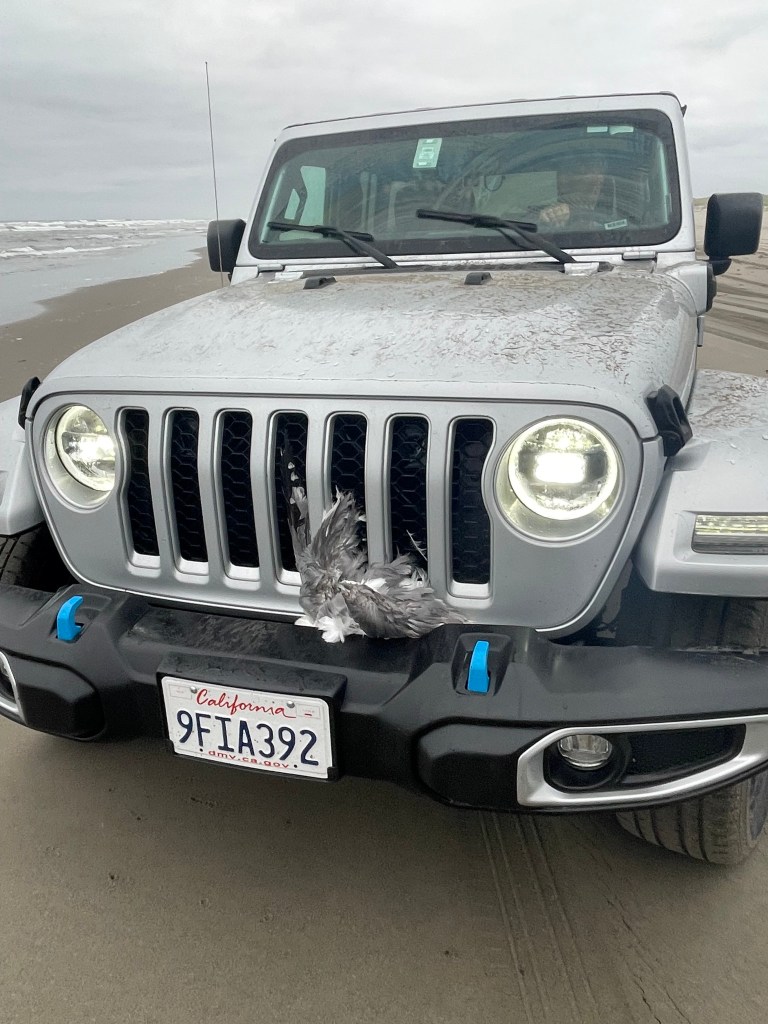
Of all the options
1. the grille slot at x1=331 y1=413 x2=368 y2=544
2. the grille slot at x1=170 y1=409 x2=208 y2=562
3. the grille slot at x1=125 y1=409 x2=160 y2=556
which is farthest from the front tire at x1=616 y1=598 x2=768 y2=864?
the grille slot at x1=125 y1=409 x2=160 y2=556

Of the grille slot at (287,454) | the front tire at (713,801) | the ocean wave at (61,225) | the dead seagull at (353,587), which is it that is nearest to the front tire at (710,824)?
the front tire at (713,801)

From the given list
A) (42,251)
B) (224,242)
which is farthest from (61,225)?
(224,242)

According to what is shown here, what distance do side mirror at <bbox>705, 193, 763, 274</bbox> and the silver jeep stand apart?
0.93 metres

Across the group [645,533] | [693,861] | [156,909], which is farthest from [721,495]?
[156,909]

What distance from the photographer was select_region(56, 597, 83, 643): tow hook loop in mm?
1690

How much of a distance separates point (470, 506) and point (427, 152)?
77.4 inches

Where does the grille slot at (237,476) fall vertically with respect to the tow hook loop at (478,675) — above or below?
above

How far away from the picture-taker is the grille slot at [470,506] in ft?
5.07

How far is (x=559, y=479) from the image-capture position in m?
1.51

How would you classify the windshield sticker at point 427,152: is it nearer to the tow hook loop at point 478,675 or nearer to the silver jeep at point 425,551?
the silver jeep at point 425,551

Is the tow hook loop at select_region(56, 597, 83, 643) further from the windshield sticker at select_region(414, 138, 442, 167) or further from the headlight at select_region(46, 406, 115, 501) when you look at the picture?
the windshield sticker at select_region(414, 138, 442, 167)

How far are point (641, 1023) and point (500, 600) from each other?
87 cm

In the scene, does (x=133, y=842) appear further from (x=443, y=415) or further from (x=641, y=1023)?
(x=443, y=415)

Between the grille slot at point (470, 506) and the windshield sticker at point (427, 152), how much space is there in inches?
71.3
